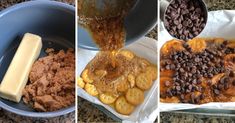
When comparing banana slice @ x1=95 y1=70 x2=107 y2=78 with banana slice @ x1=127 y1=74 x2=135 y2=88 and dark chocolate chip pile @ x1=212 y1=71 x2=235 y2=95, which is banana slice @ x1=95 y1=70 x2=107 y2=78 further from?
dark chocolate chip pile @ x1=212 y1=71 x2=235 y2=95

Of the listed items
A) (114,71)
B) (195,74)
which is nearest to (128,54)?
(114,71)

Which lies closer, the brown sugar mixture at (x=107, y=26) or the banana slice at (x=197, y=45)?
the brown sugar mixture at (x=107, y=26)

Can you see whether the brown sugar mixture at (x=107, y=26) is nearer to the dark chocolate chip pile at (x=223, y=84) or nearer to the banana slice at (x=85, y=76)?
the banana slice at (x=85, y=76)

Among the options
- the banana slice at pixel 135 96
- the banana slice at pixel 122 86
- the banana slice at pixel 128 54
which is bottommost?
the banana slice at pixel 135 96

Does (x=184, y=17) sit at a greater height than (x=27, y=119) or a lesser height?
greater

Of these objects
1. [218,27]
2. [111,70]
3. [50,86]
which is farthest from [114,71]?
[218,27]

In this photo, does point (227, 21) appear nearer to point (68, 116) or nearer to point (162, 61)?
point (162, 61)

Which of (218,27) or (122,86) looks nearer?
(122,86)

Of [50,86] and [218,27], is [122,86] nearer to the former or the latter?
[50,86]

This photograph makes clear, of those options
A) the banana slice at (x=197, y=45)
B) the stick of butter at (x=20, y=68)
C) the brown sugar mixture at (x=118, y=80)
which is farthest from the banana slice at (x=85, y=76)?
the banana slice at (x=197, y=45)
